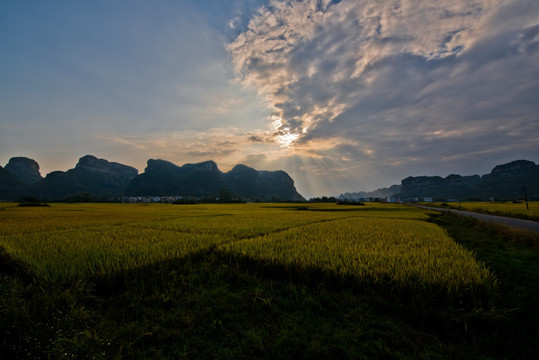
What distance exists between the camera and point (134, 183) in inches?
6471

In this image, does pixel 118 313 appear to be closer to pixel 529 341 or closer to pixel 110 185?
pixel 529 341

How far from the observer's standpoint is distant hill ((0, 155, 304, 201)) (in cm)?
10894

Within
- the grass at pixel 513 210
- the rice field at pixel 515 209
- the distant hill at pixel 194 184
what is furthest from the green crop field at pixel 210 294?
the distant hill at pixel 194 184

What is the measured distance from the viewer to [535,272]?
17.6ft

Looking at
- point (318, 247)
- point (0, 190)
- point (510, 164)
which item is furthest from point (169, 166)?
point (510, 164)

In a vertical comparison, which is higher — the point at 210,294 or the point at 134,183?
the point at 134,183

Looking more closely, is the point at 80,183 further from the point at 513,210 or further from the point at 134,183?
the point at 513,210

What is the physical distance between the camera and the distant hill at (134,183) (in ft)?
357

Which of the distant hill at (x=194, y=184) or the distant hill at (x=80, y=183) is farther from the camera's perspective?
the distant hill at (x=194, y=184)

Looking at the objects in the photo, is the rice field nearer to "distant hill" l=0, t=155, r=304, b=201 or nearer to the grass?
the grass

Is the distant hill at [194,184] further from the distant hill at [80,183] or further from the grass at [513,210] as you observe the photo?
the grass at [513,210]

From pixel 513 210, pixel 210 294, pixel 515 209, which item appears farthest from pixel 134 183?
pixel 515 209

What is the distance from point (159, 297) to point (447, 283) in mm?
5381

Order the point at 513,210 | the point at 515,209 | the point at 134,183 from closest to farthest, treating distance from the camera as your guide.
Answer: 1. the point at 513,210
2. the point at 515,209
3. the point at 134,183
